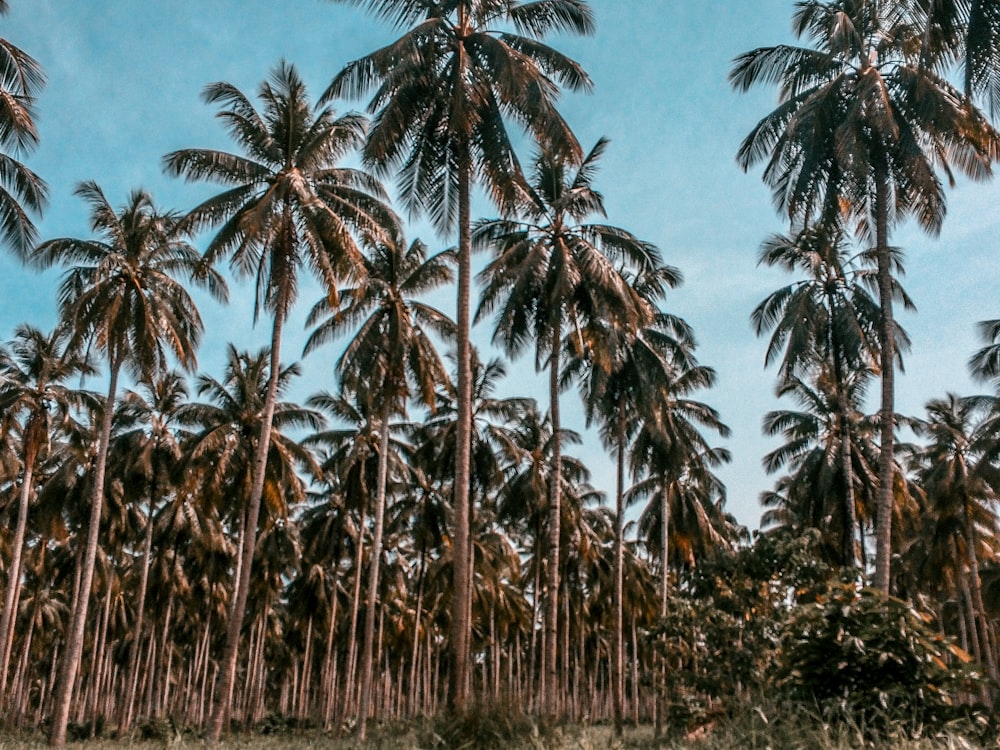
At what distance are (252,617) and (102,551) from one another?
491 inches

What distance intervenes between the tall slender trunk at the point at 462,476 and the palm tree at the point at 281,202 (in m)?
3.82

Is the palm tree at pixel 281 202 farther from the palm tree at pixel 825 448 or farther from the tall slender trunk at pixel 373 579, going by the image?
the palm tree at pixel 825 448

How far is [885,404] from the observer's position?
723 inches

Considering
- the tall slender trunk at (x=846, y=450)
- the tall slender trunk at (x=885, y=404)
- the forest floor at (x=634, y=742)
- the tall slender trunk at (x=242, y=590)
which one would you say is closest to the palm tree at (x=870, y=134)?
the tall slender trunk at (x=885, y=404)

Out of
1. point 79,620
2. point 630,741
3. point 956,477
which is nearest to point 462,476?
point 630,741

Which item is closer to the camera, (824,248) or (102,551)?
(824,248)

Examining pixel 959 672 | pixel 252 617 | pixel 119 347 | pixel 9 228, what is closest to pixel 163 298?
pixel 119 347

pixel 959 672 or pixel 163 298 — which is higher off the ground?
pixel 163 298

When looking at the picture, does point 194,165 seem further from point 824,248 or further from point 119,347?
point 824,248

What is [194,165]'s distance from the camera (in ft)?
67.3

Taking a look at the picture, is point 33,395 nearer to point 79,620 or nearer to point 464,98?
point 79,620

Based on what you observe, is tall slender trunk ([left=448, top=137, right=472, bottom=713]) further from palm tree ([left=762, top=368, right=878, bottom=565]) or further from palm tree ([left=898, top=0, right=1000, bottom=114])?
palm tree ([left=762, top=368, right=878, bottom=565])

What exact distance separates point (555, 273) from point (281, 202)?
6730mm

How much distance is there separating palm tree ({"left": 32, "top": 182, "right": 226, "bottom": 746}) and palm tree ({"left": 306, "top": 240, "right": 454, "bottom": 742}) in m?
3.94
